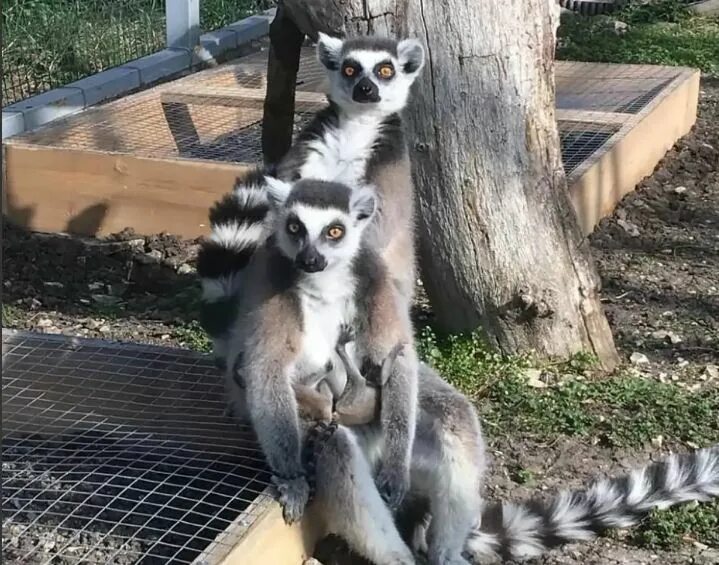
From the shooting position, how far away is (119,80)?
8.29 meters

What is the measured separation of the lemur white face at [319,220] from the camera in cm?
309

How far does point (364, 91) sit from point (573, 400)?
149 centimetres

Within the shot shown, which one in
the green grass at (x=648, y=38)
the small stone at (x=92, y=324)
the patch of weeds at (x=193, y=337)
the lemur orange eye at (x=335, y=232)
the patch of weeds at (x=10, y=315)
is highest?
the lemur orange eye at (x=335, y=232)

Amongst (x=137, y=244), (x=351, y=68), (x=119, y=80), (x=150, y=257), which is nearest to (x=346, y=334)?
(x=351, y=68)

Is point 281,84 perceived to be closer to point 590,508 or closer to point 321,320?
point 321,320

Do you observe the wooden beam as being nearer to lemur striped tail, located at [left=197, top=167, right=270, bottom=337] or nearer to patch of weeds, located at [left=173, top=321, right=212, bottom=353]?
patch of weeds, located at [left=173, top=321, right=212, bottom=353]

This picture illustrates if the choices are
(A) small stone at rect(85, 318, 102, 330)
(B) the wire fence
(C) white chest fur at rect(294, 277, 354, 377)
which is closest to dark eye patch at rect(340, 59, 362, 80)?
(C) white chest fur at rect(294, 277, 354, 377)

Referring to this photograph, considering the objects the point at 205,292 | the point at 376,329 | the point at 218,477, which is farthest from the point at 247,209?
the point at 218,477

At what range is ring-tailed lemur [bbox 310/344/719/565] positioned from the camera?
9.93ft

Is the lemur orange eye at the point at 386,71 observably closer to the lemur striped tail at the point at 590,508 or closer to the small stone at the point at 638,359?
the lemur striped tail at the point at 590,508

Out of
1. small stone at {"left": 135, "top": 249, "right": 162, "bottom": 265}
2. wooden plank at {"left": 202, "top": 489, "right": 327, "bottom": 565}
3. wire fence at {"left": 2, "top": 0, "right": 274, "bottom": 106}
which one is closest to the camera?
wooden plank at {"left": 202, "top": 489, "right": 327, "bottom": 565}

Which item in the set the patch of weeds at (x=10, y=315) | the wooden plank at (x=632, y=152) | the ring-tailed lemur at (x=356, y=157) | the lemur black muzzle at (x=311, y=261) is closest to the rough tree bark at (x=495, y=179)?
the ring-tailed lemur at (x=356, y=157)

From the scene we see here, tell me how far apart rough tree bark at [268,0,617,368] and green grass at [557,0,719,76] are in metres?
5.77

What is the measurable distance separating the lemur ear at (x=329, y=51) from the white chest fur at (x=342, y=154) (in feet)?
0.98
